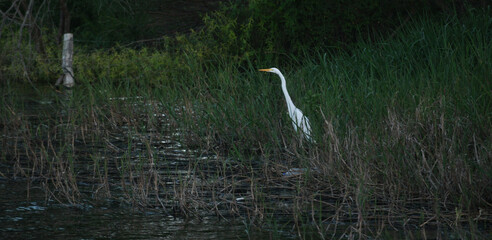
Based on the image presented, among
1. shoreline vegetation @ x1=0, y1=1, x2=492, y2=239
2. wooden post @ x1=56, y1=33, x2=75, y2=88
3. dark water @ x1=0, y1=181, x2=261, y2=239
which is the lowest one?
dark water @ x1=0, y1=181, x2=261, y2=239

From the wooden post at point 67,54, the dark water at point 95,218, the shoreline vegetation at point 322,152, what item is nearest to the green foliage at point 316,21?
the shoreline vegetation at point 322,152

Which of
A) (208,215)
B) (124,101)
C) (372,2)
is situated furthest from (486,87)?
(372,2)

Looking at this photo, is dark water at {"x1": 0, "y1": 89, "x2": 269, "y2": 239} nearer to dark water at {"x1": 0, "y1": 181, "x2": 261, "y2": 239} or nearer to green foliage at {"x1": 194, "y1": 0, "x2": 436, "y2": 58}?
dark water at {"x1": 0, "y1": 181, "x2": 261, "y2": 239}

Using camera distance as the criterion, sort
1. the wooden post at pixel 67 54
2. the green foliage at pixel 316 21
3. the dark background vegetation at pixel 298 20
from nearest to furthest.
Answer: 1. the dark background vegetation at pixel 298 20
2. the green foliage at pixel 316 21
3. the wooden post at pixel 67 54

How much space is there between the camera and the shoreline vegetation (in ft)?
15.6

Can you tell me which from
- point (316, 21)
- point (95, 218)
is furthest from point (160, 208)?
point (316, 21)

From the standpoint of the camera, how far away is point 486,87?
6375mm

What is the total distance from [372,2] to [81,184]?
7731 mm

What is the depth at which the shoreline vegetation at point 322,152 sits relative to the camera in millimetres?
4742

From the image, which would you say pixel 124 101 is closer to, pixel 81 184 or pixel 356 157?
pixel 81 184

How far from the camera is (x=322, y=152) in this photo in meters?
5.58

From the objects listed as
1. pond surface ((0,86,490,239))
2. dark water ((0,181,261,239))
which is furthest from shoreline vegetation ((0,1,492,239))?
dark water ((0,181,261,239))

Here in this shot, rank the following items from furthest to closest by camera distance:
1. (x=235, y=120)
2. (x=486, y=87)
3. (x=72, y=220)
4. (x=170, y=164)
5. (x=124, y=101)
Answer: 1. (x=124, y=101)
2. (x=235, y=120)
3. (x=170, y=164)
4. (x=486, y=87)
5. (x=72, y=220)

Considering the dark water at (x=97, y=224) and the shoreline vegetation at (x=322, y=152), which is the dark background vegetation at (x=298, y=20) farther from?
the dark water at (x=97, y=224)
